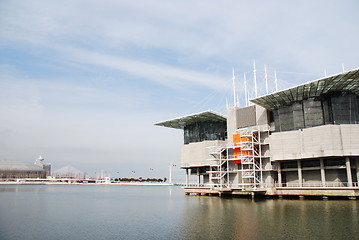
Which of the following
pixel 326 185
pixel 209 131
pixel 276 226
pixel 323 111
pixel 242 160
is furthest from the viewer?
pixel 209 131

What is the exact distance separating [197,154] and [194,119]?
1297 centimetres

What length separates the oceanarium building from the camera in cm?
7244

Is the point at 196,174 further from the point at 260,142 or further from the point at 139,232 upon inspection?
the point at 139,232

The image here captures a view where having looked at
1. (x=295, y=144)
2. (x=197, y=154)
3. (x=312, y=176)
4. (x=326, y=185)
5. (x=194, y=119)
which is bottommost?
(x=326, y=185)

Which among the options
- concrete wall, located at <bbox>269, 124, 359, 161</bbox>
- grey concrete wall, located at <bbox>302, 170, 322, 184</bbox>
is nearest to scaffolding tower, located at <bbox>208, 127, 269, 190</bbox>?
concrete wall, located at <bbox>269, 124, 359, 161</bbox>

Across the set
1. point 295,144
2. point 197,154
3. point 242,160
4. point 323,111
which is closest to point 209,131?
point 197,154

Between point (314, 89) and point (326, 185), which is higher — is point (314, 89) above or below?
above

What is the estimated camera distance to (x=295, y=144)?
258ft

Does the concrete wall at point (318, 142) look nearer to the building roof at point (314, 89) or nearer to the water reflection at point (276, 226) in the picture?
the building roof at point (314, 89)

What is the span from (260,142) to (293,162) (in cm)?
1032

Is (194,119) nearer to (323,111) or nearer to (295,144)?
(295,144)

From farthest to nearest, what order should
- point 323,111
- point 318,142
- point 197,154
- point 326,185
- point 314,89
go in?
point 197,154 → point 323,111 → point 314,89 → point 326,185 → point 318,142

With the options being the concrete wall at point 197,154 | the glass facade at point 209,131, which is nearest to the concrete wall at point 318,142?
the concrete wall at point 197,154

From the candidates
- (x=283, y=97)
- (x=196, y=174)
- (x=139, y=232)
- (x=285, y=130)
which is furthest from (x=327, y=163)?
(x=139, y=232)
